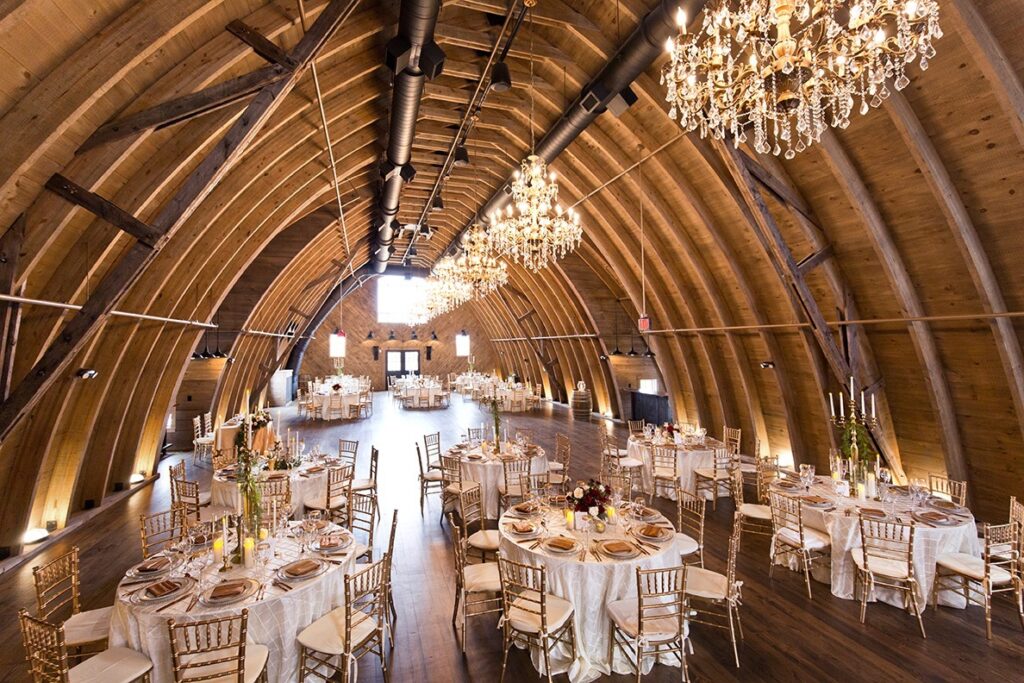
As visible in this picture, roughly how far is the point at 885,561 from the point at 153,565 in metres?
7.42

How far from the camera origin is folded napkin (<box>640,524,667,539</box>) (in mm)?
4594

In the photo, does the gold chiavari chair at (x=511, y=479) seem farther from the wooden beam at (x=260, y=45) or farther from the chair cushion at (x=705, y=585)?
the wooden beam at (x=260, y=45)

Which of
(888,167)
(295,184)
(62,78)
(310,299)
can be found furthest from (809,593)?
(310,299)

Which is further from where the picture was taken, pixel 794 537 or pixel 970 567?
pixel 794 537

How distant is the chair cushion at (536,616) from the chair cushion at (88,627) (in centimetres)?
335

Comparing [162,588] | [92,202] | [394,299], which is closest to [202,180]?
[92,202]

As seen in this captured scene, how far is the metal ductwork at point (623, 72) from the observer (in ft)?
16.9

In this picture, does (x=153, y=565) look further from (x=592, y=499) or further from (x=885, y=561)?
(x=885, y=561)

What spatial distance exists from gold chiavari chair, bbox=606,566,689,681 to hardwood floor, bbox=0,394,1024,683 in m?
0.26

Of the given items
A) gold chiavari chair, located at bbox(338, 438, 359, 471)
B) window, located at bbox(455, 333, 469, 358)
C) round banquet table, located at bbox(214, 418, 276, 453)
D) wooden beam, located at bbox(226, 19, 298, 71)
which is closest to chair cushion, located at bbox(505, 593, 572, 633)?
gold chiavari chair, located at bbox(338, 438, 359, 471)

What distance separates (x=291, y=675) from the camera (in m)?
3.83

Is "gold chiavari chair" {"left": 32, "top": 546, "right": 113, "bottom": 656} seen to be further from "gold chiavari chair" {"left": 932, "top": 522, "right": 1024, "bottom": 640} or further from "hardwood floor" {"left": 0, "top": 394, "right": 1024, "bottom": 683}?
"gold chiavari chair" {"left": 932, "top": 522, "right": 1024, "bottom": 640}

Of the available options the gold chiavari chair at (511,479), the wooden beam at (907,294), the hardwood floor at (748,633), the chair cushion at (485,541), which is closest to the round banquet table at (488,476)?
the gold chiavari chair at (511,479)

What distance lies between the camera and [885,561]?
5121 millimetres
